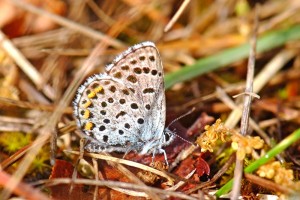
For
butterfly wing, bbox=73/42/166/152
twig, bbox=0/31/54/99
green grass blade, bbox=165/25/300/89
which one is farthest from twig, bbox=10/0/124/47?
butterfly wing, bbox=73/42/166/152

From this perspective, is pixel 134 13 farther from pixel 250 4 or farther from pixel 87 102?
pixel 87 102

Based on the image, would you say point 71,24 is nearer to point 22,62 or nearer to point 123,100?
point 22,62

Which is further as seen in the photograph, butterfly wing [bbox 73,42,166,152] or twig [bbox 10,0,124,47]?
twig [bbox 10,0,124,47]

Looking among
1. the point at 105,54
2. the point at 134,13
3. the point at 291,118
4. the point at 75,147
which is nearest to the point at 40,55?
the point at 105,54

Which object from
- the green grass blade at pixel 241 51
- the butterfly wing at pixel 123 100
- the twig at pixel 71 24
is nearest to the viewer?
the butterfly wing at pixel 123 100

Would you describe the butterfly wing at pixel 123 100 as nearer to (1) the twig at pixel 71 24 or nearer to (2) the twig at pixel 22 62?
(2) the twig at pixel 22 62

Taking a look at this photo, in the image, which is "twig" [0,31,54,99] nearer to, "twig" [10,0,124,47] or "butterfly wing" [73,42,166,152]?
"twig" [10,0,124,47]

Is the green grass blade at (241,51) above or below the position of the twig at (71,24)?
below

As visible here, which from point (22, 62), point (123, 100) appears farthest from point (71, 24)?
point (123, 100)

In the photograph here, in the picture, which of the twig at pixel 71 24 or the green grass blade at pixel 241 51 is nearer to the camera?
the green grass blade at pixel 241 51

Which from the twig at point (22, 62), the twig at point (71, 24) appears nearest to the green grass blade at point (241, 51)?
the twig at point (71, 24)

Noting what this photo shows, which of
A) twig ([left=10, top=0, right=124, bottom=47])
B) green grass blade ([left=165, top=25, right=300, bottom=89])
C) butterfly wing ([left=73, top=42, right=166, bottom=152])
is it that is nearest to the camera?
butterfly wing ([left=73, top=42, right=166, bottom=152])

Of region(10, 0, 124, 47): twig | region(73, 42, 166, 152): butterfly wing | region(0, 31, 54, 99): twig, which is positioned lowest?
region(73, 42, 166, 152): butterfly wing
